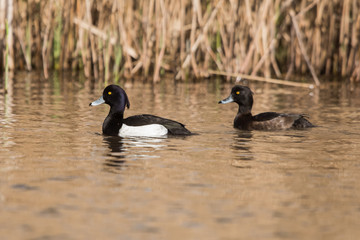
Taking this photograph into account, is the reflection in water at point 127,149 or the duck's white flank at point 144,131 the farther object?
the duck's white flank at point 144,131

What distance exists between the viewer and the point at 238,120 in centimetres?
978

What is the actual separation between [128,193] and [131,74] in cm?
1043

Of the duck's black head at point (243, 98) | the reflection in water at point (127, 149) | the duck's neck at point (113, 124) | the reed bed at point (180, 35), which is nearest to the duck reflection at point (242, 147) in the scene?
the reflection in water at point (127, 149)

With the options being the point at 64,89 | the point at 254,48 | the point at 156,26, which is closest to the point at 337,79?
the point at 254,48

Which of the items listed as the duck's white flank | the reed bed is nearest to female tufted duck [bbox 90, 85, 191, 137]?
the duck's white flank

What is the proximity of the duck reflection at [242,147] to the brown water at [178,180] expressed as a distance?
0.01m

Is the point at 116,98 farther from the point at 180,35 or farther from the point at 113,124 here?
the point at 180,35

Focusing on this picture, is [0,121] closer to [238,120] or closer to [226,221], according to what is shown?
[238,120]

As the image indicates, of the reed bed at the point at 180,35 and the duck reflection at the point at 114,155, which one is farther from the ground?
the reed bed at the point at 180,35

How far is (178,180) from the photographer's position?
604 cm

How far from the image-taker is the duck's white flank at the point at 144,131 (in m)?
8.59

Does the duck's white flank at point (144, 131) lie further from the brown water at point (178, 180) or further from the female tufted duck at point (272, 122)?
the female tufted duck at point (272, 122)

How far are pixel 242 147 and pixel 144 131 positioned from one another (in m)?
1.17

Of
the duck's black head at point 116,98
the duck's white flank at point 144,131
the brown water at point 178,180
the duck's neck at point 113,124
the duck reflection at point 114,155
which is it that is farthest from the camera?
the duck's black head at point 116,98
